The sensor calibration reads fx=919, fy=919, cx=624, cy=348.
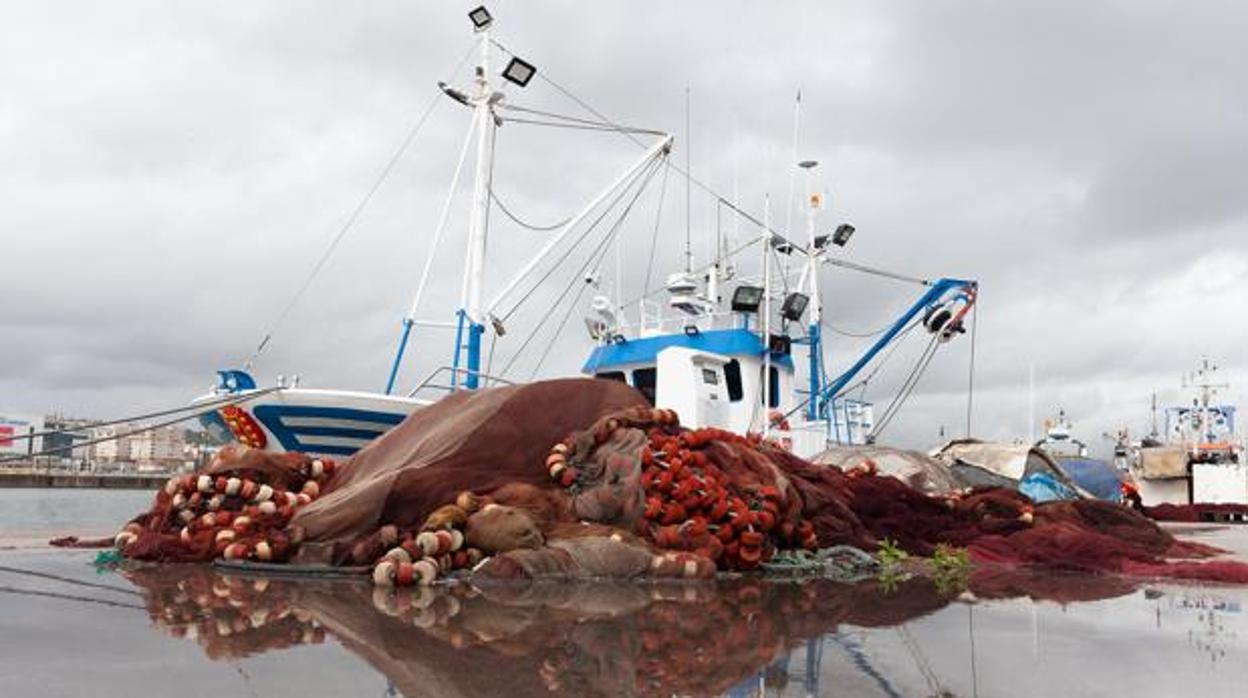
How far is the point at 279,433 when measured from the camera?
14242 millimetres

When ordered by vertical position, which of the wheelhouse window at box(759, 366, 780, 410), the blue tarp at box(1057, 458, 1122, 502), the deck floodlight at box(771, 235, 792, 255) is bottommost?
the blue tarp at box(1057, 458, 1122, 502)

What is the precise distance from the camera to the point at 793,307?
1845cm

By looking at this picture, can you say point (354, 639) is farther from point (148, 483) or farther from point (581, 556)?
point (148, 483)

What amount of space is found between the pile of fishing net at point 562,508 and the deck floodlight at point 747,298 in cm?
926

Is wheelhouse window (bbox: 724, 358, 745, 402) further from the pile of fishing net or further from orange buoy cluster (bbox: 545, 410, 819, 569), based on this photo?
orange buoy cluster (bbox: 545, 410, 819, 569)

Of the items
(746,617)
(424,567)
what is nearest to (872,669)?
(746,617)

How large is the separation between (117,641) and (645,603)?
2.46m

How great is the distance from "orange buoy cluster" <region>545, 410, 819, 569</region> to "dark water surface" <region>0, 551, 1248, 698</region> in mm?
489

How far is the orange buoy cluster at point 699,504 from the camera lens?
618cm

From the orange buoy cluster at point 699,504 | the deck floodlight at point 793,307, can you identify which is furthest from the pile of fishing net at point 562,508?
the deck floodlight at point 793,307

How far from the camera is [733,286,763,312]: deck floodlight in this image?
17.4 m

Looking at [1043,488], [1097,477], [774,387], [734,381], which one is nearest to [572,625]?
[1043,488]

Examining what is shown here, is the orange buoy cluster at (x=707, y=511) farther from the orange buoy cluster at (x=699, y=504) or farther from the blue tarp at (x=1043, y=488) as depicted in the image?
the blue tarp at (x=1043, y=488)

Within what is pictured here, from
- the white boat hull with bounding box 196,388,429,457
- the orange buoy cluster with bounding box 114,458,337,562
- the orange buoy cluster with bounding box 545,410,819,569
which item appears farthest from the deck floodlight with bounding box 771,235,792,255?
the orange buoy cluster with bounding box 114,458,337,562
